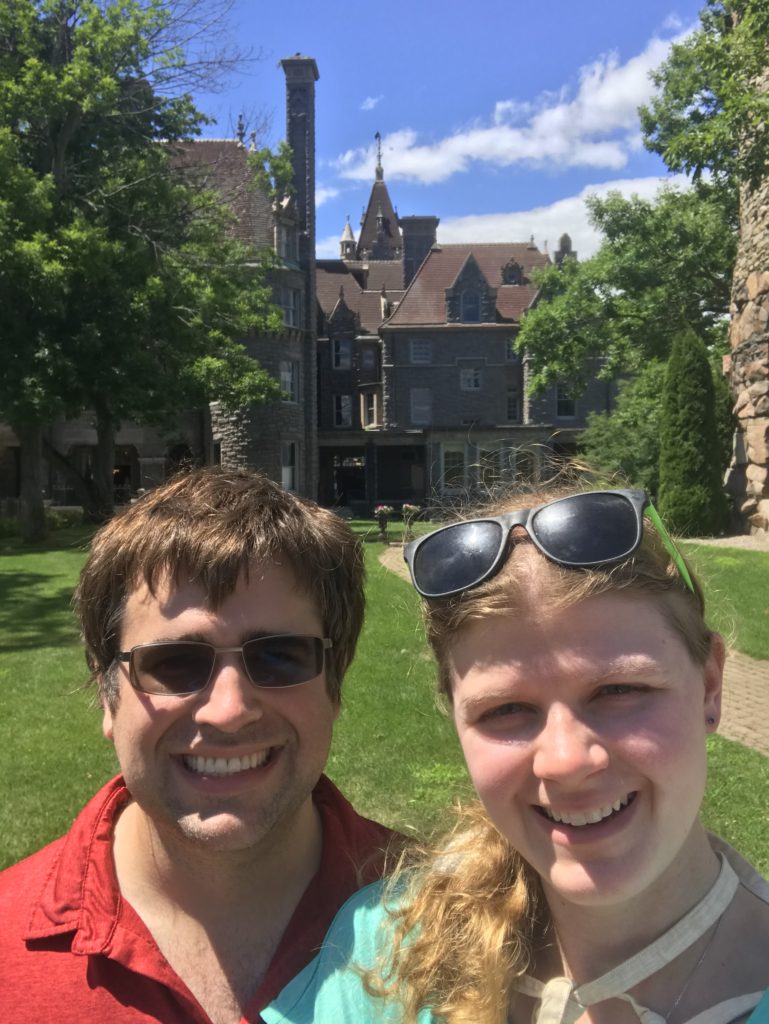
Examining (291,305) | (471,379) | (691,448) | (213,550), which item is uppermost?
(291,305)

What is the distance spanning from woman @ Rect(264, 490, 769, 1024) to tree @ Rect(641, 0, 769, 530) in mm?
11454

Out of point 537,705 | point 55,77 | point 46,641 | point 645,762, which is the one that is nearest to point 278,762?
point 537,705

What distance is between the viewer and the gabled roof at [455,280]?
42.8 m

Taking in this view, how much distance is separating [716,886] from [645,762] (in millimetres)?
284

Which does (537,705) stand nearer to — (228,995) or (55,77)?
(228,995)

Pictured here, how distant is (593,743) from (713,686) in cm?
33

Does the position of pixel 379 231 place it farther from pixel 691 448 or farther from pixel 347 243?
pixel 691 448

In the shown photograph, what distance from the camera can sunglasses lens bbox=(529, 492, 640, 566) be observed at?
1.42 m

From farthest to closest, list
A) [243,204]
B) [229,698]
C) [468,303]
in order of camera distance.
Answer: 1. [468,303]
2. [243,204]
3. [229,698]

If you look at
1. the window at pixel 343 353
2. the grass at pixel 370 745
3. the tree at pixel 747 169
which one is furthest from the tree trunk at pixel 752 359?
the window at pixel 343 353

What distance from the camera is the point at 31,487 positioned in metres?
21.9

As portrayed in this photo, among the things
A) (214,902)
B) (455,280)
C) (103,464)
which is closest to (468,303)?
(455,280)

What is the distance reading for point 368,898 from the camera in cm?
176

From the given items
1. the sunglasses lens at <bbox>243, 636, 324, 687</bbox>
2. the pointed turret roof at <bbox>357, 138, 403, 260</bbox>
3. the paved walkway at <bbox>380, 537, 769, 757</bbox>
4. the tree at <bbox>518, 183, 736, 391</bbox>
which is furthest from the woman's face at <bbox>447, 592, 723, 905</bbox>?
the pointed turret roof at <bbox>357, 138, 403, 260</bbox>
